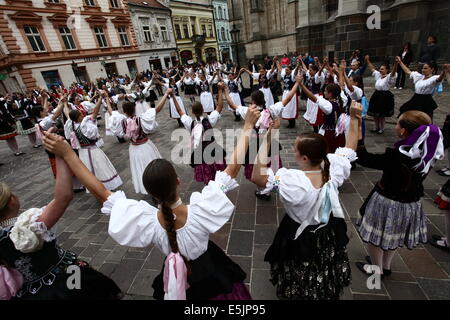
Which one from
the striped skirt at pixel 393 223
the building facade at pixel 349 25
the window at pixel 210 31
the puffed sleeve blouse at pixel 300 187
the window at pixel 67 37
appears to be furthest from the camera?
the window at pixel 210 31

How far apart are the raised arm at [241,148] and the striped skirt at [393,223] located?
156cm

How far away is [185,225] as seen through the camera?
5.00ft

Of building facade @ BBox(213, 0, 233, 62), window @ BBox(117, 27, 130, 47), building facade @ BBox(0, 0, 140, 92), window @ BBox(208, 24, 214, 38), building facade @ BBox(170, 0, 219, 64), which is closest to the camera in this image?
building facade @ BBox(0, 0, 140, 92)

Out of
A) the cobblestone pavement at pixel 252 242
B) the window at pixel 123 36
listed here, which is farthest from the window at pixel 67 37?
the cobblestone pavement at pixel 252 242

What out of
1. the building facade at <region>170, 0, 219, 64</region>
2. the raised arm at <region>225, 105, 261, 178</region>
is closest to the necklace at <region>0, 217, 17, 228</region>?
the raised arm at <region>225, 105, 261, 178</region>

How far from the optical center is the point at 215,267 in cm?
169

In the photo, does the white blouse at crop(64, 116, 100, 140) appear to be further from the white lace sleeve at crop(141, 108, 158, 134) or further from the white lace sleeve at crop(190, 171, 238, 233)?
the white lace sleeve at crop(190, 171, 238, 233)

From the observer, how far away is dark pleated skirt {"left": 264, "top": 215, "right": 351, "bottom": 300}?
194 cm

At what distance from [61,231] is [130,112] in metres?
2.54

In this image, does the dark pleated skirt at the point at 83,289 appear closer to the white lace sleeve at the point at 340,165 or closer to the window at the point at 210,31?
the white lace sleeve at the point at 340,165

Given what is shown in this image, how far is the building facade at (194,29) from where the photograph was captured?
118 feet

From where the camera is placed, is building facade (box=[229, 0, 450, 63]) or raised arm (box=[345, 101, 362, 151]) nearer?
raised arm (box=[345, 101, 362, 151])

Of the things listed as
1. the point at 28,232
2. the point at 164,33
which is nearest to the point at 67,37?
the point at 164,33

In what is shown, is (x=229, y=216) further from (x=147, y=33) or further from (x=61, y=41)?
(x=147, y=33)
